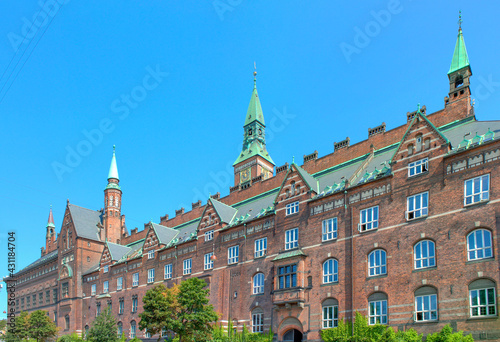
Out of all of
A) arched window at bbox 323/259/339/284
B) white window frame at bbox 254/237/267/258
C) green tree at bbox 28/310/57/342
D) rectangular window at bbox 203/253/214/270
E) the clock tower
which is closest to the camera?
arched window at bbox 323/259/339/284

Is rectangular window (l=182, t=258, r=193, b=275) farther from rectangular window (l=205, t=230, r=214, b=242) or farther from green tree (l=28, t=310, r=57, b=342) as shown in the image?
green tree (l=28, t=310, r=57, b=342)

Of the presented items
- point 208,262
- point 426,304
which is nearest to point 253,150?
point 208,262

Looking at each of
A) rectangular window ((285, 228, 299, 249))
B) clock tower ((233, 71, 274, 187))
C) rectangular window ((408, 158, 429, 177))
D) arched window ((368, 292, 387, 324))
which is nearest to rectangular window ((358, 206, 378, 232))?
rectangular window ((408, 158, 429, 177))

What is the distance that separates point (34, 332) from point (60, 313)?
11.2m

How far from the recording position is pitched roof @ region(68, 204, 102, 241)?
310 ft

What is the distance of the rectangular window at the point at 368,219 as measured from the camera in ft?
147

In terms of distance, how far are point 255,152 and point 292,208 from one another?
47.0m

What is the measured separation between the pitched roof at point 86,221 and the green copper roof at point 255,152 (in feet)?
99.0

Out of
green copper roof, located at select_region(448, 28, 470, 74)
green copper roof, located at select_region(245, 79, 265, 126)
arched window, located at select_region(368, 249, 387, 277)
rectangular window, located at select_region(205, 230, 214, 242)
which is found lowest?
arched window, located at select_region(368, 249, 387, 277)

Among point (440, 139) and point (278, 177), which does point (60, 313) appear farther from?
point (440, 139)

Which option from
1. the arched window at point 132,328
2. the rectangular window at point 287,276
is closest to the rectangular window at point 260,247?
the rectangular window at point 287,276

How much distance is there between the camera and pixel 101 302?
3219 inches

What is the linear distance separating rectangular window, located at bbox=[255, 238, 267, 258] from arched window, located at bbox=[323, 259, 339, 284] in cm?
909

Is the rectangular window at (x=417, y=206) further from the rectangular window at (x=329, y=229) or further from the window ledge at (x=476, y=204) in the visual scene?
the rectangular window at (x=329, y=229)
